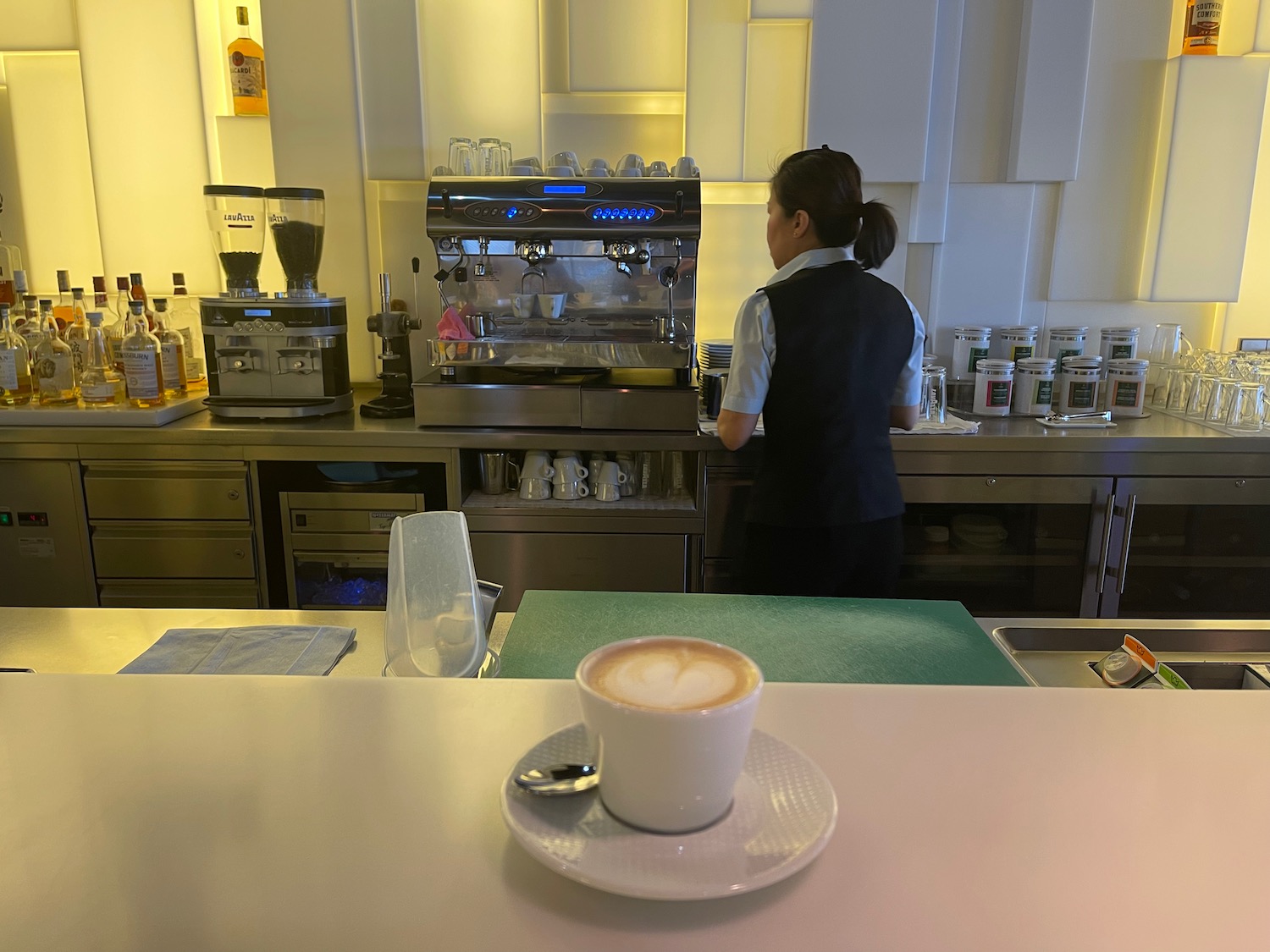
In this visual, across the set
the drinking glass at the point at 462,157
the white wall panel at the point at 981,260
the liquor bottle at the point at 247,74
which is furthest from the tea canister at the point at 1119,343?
the liquor bottle at the point at 247,74

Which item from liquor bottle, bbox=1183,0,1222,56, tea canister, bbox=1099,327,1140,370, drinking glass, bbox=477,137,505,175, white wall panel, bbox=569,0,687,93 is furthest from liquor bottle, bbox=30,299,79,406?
liquor bottle, bbox=1183,0,1222,56

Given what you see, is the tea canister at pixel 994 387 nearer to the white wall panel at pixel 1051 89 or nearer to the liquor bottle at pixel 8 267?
the white wall panel at pixel 1051 89

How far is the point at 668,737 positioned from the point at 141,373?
110 inches

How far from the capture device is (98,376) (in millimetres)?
2875

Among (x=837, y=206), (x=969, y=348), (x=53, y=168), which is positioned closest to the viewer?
(x=837, y=206)

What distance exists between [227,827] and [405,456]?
7.46 feet

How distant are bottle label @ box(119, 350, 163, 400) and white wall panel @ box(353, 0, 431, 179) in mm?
915

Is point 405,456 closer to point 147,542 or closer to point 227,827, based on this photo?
point 147,542

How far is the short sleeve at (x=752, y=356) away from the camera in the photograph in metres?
2.16

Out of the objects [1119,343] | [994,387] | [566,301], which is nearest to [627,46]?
[566,301]

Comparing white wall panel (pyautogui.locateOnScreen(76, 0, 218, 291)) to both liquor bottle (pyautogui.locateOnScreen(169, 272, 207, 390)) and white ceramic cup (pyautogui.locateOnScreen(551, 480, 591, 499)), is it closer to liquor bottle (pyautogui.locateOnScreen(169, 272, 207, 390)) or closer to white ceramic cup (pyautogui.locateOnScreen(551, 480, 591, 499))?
liquor bottle (pyautogui.locateOnScreen(169, 272, 207, 390))

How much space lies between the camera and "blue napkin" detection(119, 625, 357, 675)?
115 centimetres

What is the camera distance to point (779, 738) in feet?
2.10

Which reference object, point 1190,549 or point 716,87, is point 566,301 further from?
point 1190,549
